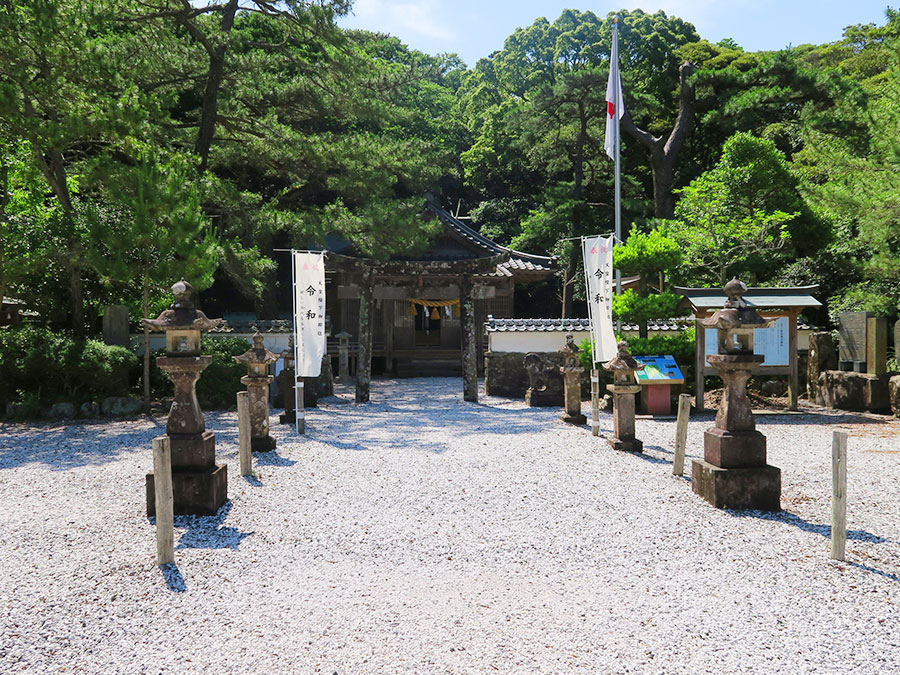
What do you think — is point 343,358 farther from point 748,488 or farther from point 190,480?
point 748,488

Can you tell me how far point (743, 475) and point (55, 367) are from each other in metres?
10.9

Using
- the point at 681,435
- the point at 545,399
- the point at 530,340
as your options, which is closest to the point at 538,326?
the point at 530,340

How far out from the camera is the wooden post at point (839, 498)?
3953mm

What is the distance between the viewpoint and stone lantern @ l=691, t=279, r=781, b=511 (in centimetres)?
502

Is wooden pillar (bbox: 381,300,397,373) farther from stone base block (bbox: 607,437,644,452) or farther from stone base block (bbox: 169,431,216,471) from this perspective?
stone base block (bbox: 169,431,216,471)

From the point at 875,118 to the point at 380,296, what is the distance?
11.4 metres

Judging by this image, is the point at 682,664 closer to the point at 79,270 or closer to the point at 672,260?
the point at 672,260

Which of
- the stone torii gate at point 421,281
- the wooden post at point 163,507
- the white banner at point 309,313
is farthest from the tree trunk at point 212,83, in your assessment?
the wooden post at point 163,507

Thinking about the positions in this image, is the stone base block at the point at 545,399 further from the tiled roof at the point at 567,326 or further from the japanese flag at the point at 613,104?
the japanese flag at the point at 613,104

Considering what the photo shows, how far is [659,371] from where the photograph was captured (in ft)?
35.6

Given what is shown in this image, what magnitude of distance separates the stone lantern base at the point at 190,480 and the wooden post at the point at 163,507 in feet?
2.80

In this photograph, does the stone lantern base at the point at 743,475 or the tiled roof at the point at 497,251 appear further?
the tiled roof at the point at 497,251

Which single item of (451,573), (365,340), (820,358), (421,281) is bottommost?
(451,573)

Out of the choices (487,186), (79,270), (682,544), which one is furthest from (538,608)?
(487,186)
